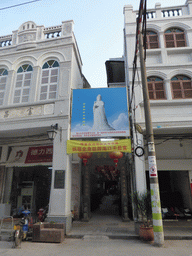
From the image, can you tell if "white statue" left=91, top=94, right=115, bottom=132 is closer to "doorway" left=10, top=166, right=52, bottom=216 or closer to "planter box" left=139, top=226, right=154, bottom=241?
"planter box" left=139, top=226, right=154, bottom=241

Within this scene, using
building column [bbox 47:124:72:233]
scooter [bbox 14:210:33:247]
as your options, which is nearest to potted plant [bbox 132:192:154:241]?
building column [bbox 47:124:72:233]

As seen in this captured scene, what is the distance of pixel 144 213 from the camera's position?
641 centimetres

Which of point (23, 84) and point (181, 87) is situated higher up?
point (23, 84)

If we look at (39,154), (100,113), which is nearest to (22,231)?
→ (39,154)

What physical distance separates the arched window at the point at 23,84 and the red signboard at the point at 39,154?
2.79 meters

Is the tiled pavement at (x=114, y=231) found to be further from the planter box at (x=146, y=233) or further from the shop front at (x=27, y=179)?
the shop front at (x=27, y=179)

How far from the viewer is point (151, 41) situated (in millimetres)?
10078

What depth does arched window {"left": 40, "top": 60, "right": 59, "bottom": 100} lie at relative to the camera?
30.3 ft

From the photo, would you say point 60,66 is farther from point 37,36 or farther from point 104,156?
point 104,156

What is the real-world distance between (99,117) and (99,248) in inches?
198

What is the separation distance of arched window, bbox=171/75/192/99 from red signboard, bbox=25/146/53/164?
707 centimetres

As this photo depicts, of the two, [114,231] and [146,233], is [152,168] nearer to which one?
[146,233]

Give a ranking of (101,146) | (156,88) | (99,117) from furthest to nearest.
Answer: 1. (156,88)
2. (99,117)
3. (101,146)

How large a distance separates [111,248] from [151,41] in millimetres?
9861
